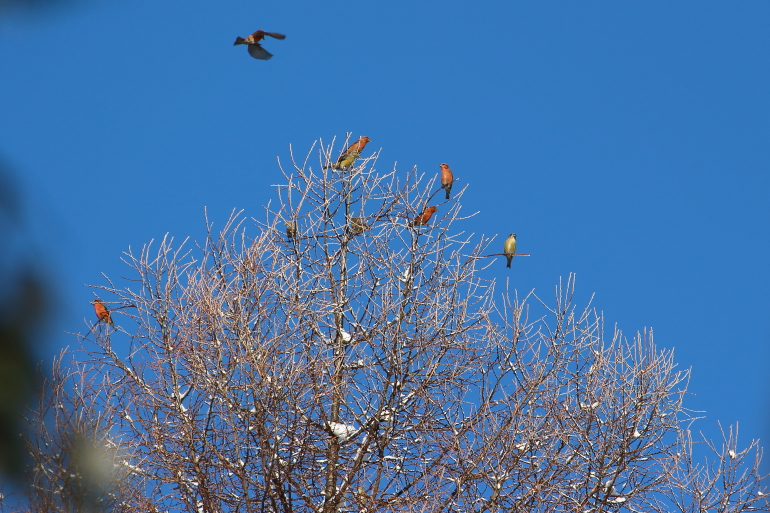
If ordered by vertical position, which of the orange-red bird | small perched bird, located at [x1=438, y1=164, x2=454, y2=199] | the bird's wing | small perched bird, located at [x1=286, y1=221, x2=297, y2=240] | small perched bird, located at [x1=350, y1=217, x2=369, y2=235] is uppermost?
small perched bird, located at [x1=438, y1=164, x2=454, y2=199]

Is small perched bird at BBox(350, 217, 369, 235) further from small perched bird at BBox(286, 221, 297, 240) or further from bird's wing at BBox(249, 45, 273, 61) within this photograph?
bird's wing at BBox(249, 45, 273, 61)

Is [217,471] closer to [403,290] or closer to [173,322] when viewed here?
[173,322]

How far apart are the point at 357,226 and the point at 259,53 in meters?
2.53

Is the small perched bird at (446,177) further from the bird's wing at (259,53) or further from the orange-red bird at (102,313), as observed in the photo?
the orange-red bird at (102,313)

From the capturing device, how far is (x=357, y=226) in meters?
10.6

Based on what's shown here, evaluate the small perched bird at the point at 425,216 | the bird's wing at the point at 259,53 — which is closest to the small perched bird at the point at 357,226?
the small perched bird at the point at 425,216

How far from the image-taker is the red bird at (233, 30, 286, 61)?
29.8ft

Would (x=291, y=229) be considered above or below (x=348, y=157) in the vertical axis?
below

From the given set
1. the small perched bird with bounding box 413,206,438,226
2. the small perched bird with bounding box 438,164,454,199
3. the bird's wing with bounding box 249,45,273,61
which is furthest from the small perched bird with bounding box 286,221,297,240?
the small perched bird with bounding box 438,164,454,199

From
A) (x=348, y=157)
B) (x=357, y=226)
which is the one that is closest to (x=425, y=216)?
(x=357, y=226)

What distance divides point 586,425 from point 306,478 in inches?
139

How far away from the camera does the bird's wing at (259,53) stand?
9086 millimetres

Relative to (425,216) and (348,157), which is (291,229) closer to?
(348,157)

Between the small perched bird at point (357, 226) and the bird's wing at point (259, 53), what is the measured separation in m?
2.39
